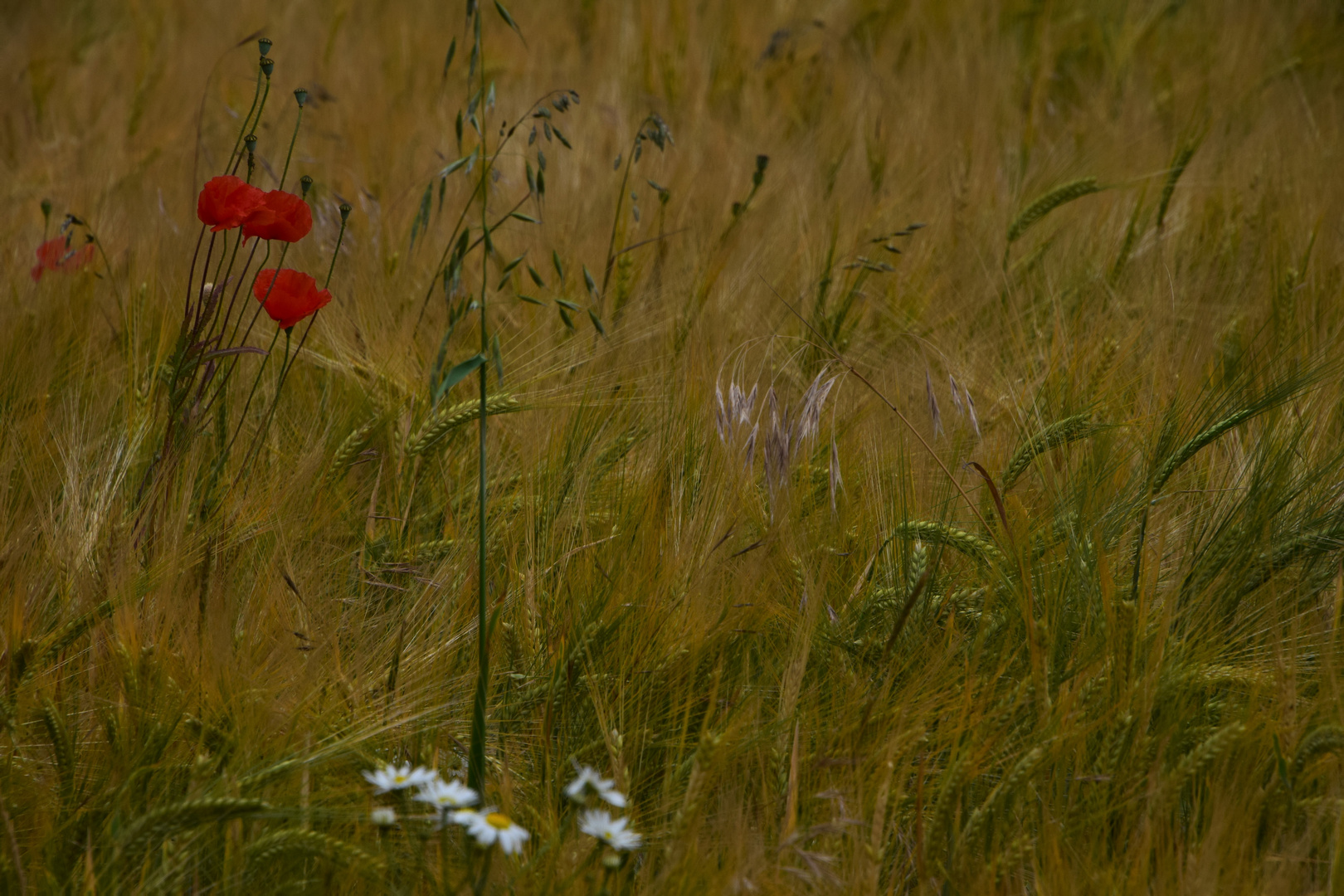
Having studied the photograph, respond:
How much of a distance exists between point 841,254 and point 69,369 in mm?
1233

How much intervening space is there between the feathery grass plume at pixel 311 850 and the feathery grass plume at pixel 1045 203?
148 cm

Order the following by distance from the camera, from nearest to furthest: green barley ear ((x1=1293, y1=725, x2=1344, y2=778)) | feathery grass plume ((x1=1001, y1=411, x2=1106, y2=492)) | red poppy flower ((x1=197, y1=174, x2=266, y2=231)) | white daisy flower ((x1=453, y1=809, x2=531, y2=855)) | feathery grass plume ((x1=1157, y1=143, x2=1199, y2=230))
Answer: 1. white daisy flower ((x1=453, y1=809, x2=531, y2=855))
2. green barley ear ((x1=1293, y1=725, x2=1344, y2=778))
3. red poppy flower ((x1=197, y1=174, x2=266, y2=231))
4. feathery grass plume ((x1=1001, y1=411, x2=1106, y2=492))
5. feathery grass plume ((x1=1157, y1=143, x2=1199, y2=230))

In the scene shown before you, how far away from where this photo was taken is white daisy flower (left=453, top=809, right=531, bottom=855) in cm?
77

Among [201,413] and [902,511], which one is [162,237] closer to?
[201,413]

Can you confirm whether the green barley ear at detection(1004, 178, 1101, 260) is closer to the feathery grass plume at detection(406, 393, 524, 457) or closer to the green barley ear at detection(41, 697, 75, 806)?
the feathery grass plume at detection(406, 393, 524, 457)

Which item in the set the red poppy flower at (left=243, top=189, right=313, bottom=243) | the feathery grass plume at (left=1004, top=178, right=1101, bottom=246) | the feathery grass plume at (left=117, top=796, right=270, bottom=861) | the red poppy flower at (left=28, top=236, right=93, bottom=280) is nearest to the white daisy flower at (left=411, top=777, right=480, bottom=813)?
the feathery grass plume at (left=117, top=796, right=270, bottom=861)

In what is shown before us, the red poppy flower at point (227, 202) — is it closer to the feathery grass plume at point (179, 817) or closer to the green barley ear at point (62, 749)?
the green barley ear at point (62, 749)

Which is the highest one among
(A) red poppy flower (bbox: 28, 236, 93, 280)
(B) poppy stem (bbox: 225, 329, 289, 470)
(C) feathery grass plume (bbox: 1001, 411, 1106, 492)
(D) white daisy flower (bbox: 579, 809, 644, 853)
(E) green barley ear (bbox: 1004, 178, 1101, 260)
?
(E) green barley ear (bbox: 1004, 178, 1101, 260)

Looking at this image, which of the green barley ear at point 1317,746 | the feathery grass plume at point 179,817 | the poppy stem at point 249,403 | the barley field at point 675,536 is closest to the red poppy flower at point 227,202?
the barley field at point 675,536

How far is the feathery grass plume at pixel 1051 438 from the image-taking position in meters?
1.26

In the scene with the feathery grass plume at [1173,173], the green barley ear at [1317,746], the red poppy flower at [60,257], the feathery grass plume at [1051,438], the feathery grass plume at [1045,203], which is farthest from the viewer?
the feathery grass plume at [1173,173]

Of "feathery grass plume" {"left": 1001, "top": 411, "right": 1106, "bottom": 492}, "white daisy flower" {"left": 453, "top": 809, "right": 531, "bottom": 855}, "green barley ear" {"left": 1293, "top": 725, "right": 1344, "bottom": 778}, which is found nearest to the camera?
"white daisy flower" {"left": 453, "top": 809, "right": 531, "bottom": 855}

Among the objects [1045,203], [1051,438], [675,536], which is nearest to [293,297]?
[675,536]

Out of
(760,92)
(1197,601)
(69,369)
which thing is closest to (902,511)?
(1197,601)
